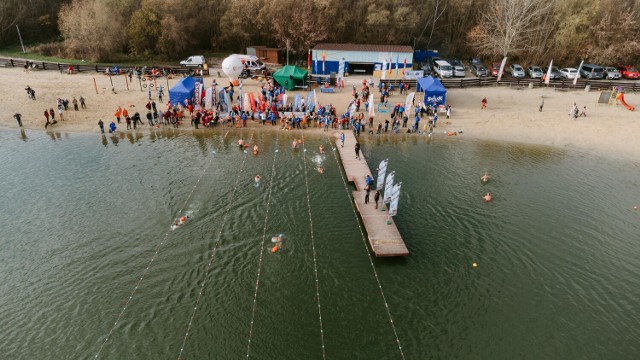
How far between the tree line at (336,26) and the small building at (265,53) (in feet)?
7.13

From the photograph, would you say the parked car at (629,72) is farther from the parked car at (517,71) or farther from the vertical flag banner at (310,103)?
the vertical flag banner at (310,103)

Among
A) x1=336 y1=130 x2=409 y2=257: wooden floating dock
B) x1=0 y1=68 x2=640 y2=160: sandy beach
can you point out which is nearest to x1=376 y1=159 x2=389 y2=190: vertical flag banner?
x1=336 y1=130 x2=409 y2=257: wooden floating dock

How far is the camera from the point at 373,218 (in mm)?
22062

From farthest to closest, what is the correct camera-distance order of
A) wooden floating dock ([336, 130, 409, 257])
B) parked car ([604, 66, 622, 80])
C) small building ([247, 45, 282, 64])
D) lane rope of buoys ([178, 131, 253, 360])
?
1. small building ([247, 45, 282, 64])
2. parked car ([604, 66, 622, 80])
3. wooden floating dock ([336, 130, 409, 257])
4. lane rope of buoys ([178, 131, 253, 360])

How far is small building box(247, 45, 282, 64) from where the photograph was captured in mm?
56188

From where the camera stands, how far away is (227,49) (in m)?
61.9

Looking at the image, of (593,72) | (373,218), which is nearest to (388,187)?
(373,218)

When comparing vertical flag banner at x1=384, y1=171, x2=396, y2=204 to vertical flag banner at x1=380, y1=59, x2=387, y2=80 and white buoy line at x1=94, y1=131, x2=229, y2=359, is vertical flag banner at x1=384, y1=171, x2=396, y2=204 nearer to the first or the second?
white buoy line at x1=94, y1=131, x2=229, y2=359

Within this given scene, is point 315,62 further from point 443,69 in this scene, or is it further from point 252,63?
point 443,69

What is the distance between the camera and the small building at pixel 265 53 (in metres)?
56.2

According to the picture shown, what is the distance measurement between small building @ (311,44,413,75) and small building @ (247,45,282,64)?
322 inches

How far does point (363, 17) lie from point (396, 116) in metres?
27.2

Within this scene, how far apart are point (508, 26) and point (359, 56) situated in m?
18.5

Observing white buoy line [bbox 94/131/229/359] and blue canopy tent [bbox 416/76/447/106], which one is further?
blue canopy tent [bbox 416/76/447/106]
